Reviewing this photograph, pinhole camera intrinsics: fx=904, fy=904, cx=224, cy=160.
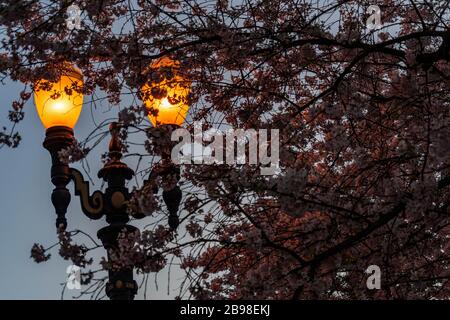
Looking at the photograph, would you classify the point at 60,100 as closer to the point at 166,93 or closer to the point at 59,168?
the point at 59,168

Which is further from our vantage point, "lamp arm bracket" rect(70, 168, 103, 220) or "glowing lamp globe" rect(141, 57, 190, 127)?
"lamp arm bracket" rect(70, 168, 103, 220)

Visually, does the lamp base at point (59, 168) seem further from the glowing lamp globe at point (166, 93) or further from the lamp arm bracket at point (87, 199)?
the glowing lamp globe at point (166, 93)

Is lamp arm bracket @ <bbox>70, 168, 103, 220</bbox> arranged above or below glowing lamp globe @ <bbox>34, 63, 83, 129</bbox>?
below

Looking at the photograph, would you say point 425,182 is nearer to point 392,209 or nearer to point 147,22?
point 392,209

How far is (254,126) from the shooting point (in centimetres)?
899

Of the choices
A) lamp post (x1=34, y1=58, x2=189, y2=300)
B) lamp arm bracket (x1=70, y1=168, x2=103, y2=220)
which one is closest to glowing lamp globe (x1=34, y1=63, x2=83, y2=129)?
lamp post (x1=34, y1=58, x2=189, y2=300)

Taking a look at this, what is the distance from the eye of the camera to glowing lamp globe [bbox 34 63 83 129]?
28.3ft

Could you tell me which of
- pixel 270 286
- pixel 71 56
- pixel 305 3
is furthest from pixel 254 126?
pixel 270 286

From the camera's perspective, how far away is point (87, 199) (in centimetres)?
845

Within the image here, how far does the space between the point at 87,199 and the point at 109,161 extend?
16.3 inches

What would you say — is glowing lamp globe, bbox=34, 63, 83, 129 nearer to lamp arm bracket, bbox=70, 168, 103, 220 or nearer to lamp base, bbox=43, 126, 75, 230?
lamp base, bbox=43, 126, 75, 230

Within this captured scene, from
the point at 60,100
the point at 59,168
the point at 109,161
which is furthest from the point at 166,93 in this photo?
the point at 59,168

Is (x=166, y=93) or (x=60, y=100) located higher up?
(x=60, y=100)
